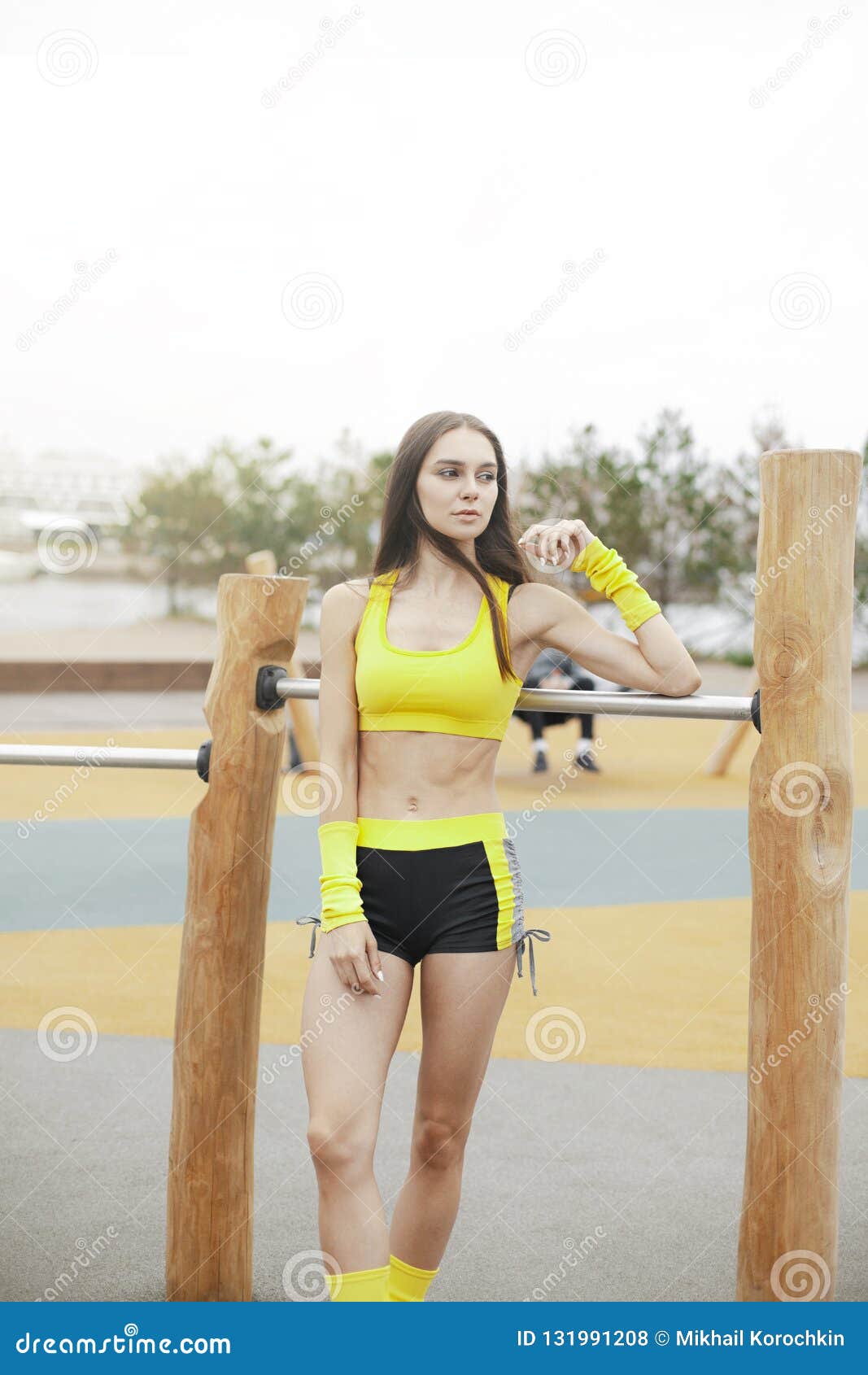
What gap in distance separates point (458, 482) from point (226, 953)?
3.18 feet

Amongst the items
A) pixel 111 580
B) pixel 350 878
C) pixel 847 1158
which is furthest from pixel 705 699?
pixel 111 580

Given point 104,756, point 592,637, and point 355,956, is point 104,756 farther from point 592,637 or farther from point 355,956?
point 592,637

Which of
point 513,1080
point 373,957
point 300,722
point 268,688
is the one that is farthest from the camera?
point 300,722

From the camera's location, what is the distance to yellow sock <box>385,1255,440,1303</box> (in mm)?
2201

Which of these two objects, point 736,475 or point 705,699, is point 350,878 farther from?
point 736,475

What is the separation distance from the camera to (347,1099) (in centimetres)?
193

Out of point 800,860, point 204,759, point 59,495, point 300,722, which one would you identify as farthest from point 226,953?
point 59,495

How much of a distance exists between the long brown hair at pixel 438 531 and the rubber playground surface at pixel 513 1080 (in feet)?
4.57

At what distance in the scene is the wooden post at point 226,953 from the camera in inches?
94.6

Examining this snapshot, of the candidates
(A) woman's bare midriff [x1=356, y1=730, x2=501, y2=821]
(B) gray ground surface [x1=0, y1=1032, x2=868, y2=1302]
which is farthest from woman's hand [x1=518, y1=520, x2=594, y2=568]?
(B) gray ground surface [x1=0, y1=1032, x2=868, y2=1302]

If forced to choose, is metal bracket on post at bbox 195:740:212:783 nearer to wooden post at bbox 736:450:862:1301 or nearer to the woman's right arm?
the woman's right arm

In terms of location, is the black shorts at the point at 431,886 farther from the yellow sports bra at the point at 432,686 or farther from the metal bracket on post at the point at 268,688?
the metal bracket on post at the point at 268,688

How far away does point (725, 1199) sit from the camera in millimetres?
3016

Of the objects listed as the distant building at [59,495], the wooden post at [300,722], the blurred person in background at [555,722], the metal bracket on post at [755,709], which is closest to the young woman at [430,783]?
the metal bracket on post at [755,709]
